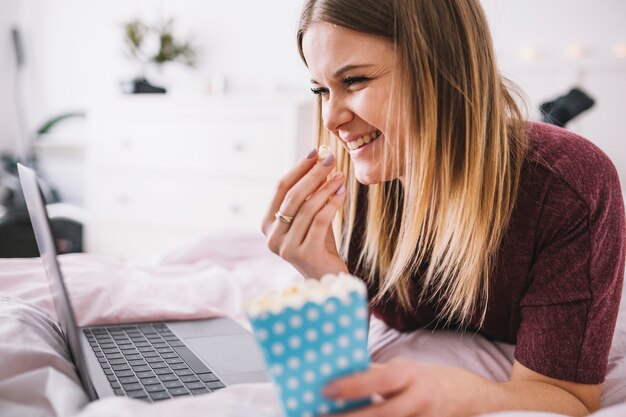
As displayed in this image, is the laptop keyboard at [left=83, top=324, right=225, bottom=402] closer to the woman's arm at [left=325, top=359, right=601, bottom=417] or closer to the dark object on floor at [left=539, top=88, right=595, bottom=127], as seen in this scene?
the woman's arm at [left=325, top=359, right=601, bottom=417]

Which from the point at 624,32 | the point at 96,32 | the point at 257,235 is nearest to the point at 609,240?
the point at 257,235

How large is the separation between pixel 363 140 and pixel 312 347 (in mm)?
560

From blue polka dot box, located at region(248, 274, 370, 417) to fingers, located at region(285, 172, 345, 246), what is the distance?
41cm

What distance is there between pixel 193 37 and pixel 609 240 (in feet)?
9.11

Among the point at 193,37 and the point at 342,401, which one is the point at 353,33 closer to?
the point at 342,401

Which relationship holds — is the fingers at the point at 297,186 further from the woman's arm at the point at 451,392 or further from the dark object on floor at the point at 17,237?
the dark object on floor at the point at 17,237

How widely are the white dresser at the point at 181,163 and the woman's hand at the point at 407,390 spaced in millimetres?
1794

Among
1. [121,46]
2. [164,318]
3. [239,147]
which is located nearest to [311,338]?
[164,318]

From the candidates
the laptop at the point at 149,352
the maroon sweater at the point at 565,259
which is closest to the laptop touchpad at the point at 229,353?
the laptop at the point at 149,352

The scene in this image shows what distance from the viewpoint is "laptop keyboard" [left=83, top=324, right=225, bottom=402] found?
0.70m

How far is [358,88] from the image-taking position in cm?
85

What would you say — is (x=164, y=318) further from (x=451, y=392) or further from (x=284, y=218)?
(x=451, y=392)

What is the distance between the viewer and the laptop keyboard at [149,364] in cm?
70

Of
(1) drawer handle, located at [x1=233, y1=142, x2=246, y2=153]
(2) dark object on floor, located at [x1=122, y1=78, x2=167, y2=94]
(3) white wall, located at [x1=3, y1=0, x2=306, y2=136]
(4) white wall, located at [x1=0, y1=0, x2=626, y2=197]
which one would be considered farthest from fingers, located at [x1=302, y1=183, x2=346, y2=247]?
(2) dark object on floor, located at [x1=122, y1=78, x2=167, y2=94]
